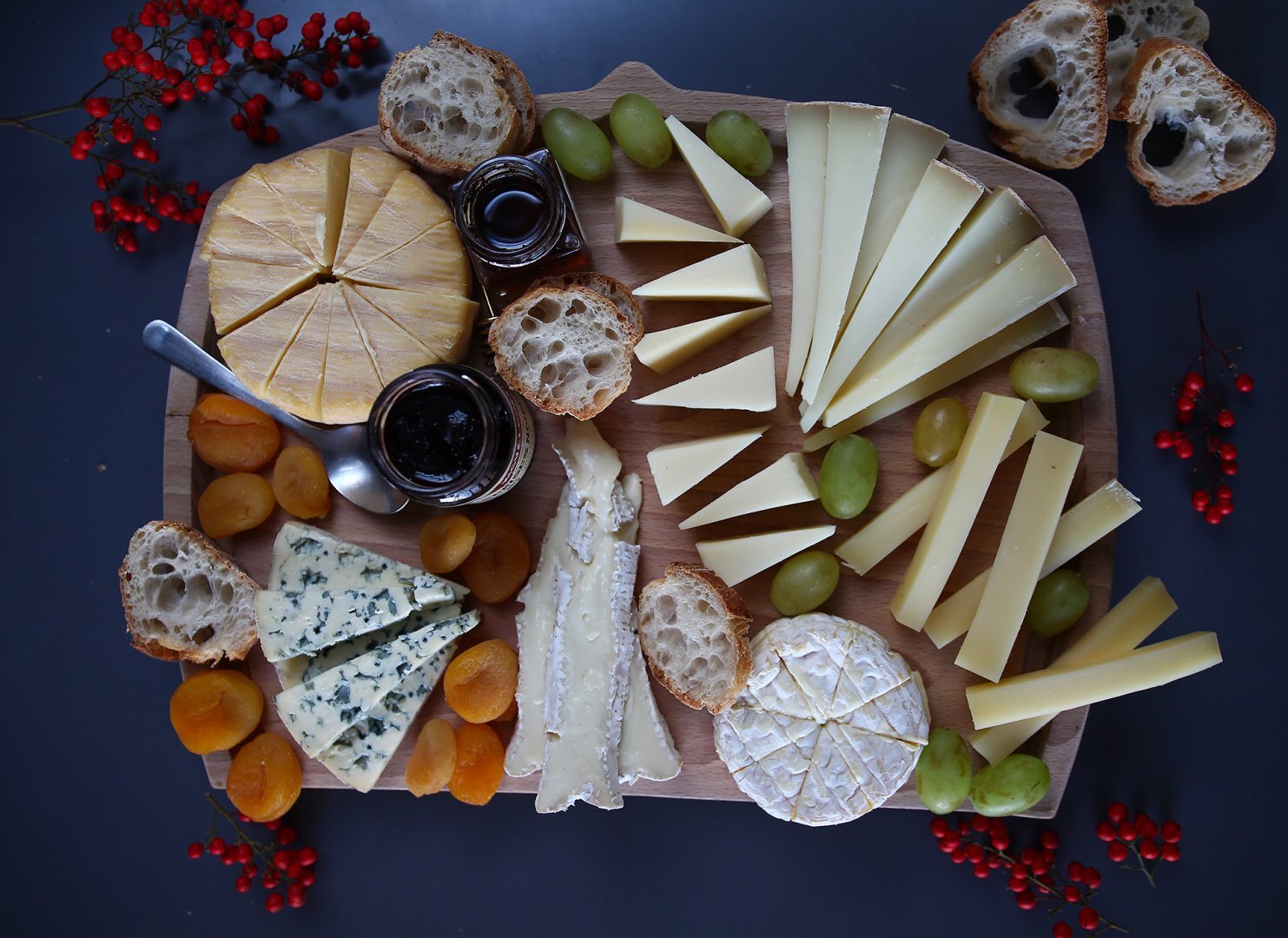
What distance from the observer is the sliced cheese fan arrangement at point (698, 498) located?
1.78 meters

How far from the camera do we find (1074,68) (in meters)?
1.86

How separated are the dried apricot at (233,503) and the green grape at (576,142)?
94 centimetres

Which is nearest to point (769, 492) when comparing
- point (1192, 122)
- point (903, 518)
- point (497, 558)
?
point (903, 518)

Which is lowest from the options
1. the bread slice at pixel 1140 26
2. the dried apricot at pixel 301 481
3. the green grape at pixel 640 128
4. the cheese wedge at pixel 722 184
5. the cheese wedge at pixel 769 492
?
the dried apricot at pixel 301 481

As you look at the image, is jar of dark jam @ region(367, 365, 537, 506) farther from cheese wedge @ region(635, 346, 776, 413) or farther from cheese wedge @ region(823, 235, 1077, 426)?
cheese wedge @ region(823, 235, 1077, 426)

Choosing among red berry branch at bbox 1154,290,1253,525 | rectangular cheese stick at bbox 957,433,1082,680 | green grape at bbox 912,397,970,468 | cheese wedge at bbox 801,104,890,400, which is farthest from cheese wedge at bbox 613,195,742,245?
red berry branch at bbox 1154,290,1253,525

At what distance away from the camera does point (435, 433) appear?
5.58ft

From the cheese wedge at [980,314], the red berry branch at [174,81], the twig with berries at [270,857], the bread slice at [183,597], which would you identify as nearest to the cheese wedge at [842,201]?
the cheese wedge at [980,314]

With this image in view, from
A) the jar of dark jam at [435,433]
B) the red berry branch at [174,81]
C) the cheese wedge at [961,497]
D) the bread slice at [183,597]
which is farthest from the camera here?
the red berry branch at [174,81]

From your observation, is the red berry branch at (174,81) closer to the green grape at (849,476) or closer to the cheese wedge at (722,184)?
the cheese wedge at (722,184)

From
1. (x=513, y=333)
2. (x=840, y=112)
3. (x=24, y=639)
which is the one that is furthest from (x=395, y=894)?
(x=840, y=112)

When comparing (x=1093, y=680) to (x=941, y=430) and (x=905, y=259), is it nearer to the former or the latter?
(x=941, y=430)

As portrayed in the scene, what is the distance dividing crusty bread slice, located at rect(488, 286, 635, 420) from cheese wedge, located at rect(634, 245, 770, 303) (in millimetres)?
143

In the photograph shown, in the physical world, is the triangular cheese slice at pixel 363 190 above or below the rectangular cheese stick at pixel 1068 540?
above
